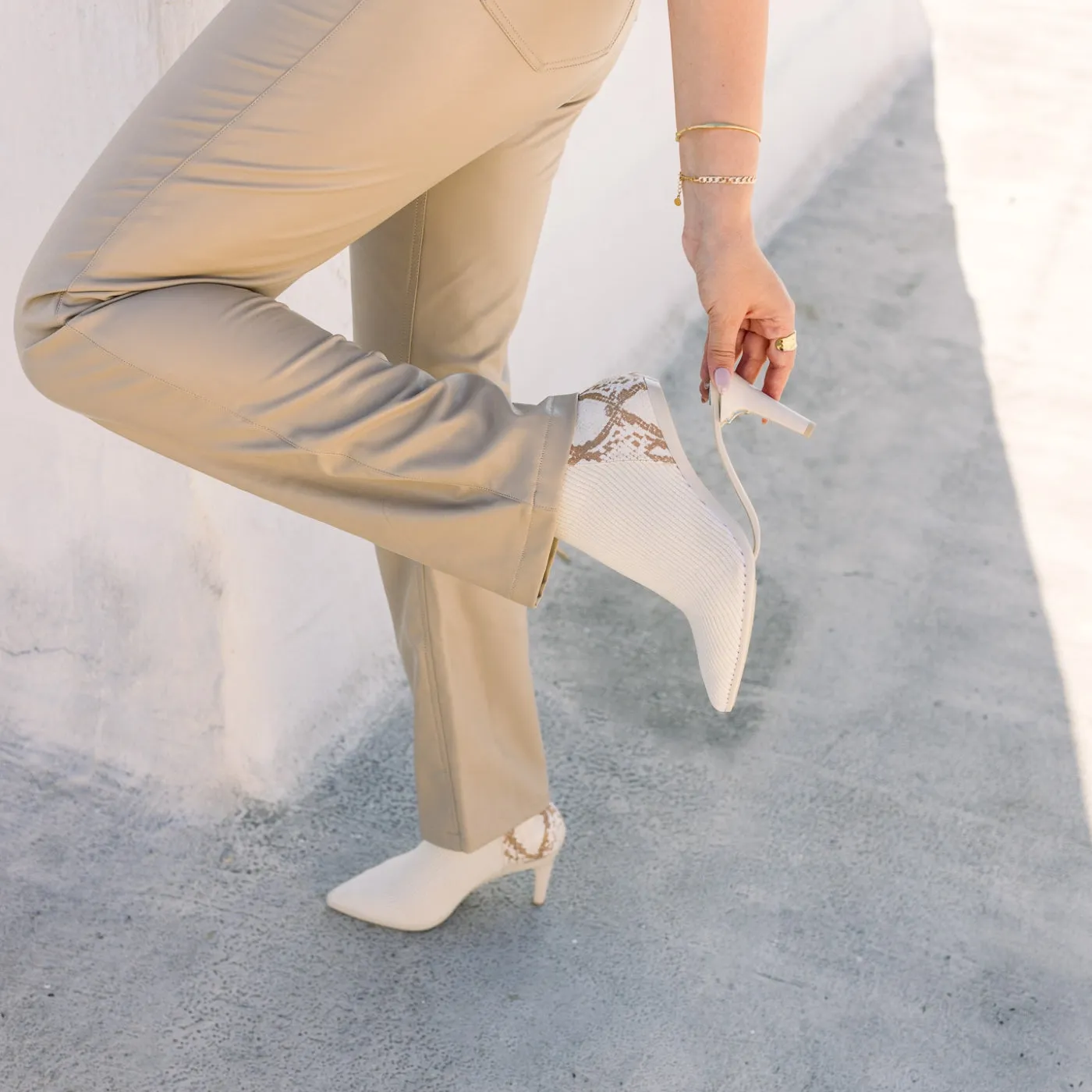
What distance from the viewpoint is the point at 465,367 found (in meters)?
1.31

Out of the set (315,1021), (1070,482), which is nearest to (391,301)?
(315,1021)

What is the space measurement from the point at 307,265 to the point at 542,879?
0.81 metres

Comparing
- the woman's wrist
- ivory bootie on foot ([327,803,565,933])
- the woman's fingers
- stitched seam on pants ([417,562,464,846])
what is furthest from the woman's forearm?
ivory bootie on foot ([327,803,565,933])

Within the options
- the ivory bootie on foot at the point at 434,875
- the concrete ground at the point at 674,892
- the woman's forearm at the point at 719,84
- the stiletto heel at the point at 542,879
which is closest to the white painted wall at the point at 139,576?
the concrete ground at the point at 674,892

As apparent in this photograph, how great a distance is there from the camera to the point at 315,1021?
140cm

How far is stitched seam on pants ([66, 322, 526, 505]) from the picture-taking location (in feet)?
3.06

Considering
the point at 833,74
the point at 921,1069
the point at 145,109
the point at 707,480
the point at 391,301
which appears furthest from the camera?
the point at 833,74

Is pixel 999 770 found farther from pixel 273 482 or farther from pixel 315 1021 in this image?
pixel 273 482

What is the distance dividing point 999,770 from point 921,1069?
0.51 m

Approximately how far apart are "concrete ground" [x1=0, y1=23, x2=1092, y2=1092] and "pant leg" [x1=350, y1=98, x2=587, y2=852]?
19cm

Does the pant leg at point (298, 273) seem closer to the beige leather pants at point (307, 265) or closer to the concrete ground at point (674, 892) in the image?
the beige leather pants at point (307, 265)

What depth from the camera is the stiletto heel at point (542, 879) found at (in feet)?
5.09

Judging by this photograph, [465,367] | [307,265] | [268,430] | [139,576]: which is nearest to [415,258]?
[465,367]

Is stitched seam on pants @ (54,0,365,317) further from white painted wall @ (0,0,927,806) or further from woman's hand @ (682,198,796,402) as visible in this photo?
white painted wall @ (0,0,927,806)
